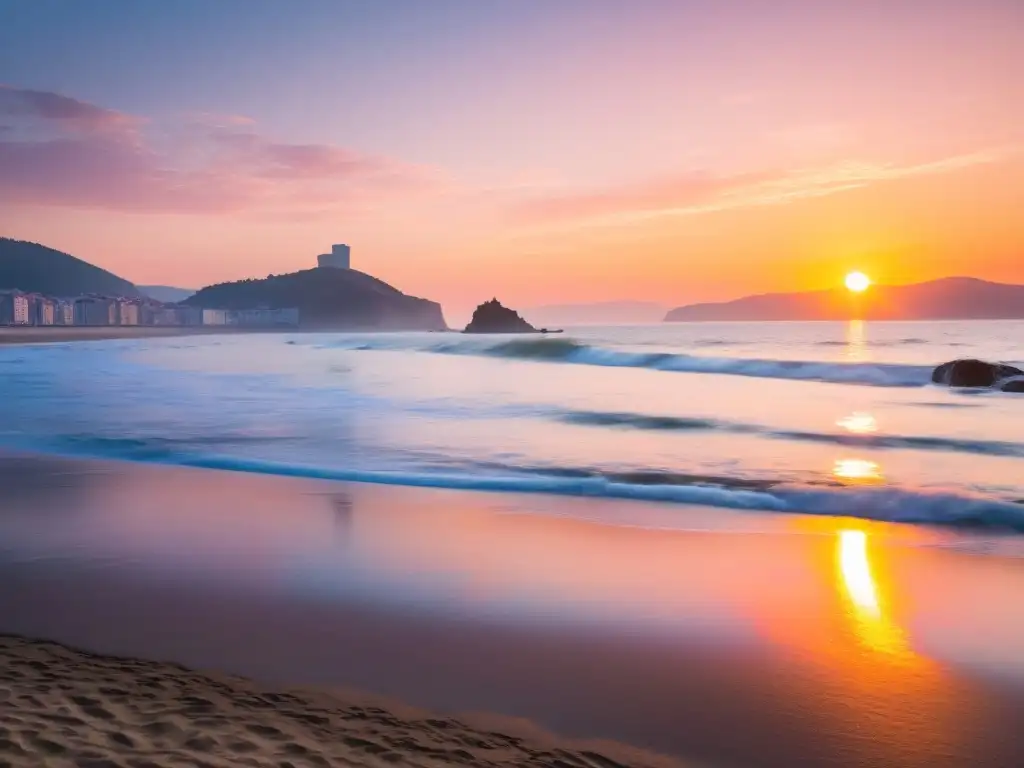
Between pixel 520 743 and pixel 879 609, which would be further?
pixel 879 609

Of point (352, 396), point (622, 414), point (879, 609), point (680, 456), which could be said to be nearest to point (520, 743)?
point (879, 609)

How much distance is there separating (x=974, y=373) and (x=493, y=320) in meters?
106

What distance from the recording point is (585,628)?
4.49 meters

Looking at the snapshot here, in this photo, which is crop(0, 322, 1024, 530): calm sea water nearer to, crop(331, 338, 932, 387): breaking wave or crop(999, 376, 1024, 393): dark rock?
crop(999, 376, 1024, 393): dark rock

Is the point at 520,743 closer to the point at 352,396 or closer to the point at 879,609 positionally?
the point at 879,609

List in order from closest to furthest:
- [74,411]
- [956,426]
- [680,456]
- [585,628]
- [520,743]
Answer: [520,743]
[585,628]
[680,456]
[956,426]
[74,411]

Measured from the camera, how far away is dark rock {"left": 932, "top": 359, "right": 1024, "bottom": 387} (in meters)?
24.0

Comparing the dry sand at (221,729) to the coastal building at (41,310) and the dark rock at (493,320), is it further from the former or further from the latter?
the coastal building at (41,310)

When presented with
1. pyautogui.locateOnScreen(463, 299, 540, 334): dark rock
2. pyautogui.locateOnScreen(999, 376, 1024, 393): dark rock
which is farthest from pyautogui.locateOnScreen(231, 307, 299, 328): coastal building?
pyautogui.locateOnScreen(999, 376, 1024, 393): dark rock

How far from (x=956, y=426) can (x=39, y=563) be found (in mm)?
15883

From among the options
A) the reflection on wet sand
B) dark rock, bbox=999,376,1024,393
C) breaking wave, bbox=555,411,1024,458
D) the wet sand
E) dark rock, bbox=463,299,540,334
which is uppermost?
dark rock, bbox=463,299,540,334

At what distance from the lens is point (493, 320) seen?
424 feet

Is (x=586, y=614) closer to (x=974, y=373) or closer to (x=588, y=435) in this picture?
(x=588, y=435)

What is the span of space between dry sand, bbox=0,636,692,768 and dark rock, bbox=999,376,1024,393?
23326 mm
